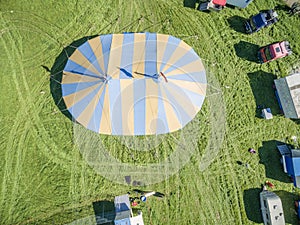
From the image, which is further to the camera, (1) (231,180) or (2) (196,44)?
(2) (196,44)

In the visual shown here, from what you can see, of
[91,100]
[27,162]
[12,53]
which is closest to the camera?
[91,100]

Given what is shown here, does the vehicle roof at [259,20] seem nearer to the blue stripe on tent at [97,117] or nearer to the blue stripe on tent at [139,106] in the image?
the blue stripe on tent at [139,106]

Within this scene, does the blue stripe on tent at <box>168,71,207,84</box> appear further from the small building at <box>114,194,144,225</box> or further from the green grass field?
the small building at <box>114,194,144,225</box>

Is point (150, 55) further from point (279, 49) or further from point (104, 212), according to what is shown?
point (104, 212)

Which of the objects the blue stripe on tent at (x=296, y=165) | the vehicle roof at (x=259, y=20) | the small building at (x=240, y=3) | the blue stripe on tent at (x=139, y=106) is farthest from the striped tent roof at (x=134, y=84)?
the blue stripe on tent at (x=296, y=165)

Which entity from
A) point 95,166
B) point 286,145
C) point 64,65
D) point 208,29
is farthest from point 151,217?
point 208,29

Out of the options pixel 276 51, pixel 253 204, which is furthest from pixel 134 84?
pixel 253 204

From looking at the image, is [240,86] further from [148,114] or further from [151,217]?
[151,217]
